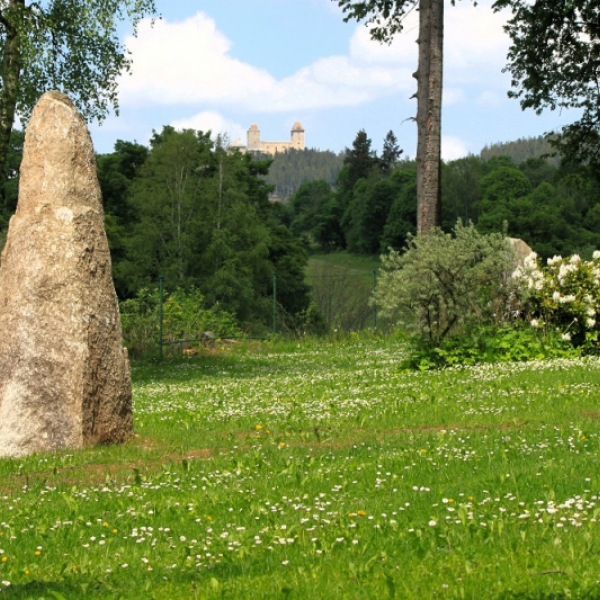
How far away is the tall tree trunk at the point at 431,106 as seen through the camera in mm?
22984

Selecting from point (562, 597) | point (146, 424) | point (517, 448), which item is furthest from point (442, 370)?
point (562, 597)

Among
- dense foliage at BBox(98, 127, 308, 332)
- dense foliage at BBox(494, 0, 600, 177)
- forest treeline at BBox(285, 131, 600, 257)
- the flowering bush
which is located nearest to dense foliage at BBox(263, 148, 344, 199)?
forest treeline at BBox(285, 131, 600, 257)

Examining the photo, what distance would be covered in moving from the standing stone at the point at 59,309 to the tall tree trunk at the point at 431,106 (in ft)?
44.9

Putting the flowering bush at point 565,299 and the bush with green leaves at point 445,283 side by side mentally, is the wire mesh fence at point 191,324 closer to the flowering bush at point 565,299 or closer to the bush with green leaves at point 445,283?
the bush with green leaves at point 445,283

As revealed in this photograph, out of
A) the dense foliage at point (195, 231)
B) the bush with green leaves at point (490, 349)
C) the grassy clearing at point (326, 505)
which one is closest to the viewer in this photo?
the grassy clearing at point (326, 505)

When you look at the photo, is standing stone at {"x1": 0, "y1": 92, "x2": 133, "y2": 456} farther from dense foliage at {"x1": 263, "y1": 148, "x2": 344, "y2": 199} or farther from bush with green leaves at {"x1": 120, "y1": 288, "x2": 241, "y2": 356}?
dense foliage at {"x1": 263, "y1": 148, "x2": 344, "y2": 199}

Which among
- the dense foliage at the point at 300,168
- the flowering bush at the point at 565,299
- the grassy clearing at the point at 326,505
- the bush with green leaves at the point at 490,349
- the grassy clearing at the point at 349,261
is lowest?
the grassy clearing at the point at 326,505

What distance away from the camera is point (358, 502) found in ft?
22.7

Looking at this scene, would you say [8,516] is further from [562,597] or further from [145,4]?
[145,4]

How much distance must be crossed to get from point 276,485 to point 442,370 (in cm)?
990

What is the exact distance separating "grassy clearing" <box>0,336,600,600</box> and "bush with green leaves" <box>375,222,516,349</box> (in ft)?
16.7

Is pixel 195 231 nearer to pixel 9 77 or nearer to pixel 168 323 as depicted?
pixel 168 323

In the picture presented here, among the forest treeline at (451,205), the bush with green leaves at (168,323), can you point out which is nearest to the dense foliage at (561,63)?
the bush with green leaves at (168,323)

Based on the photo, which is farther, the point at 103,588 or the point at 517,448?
the point at 517,448
